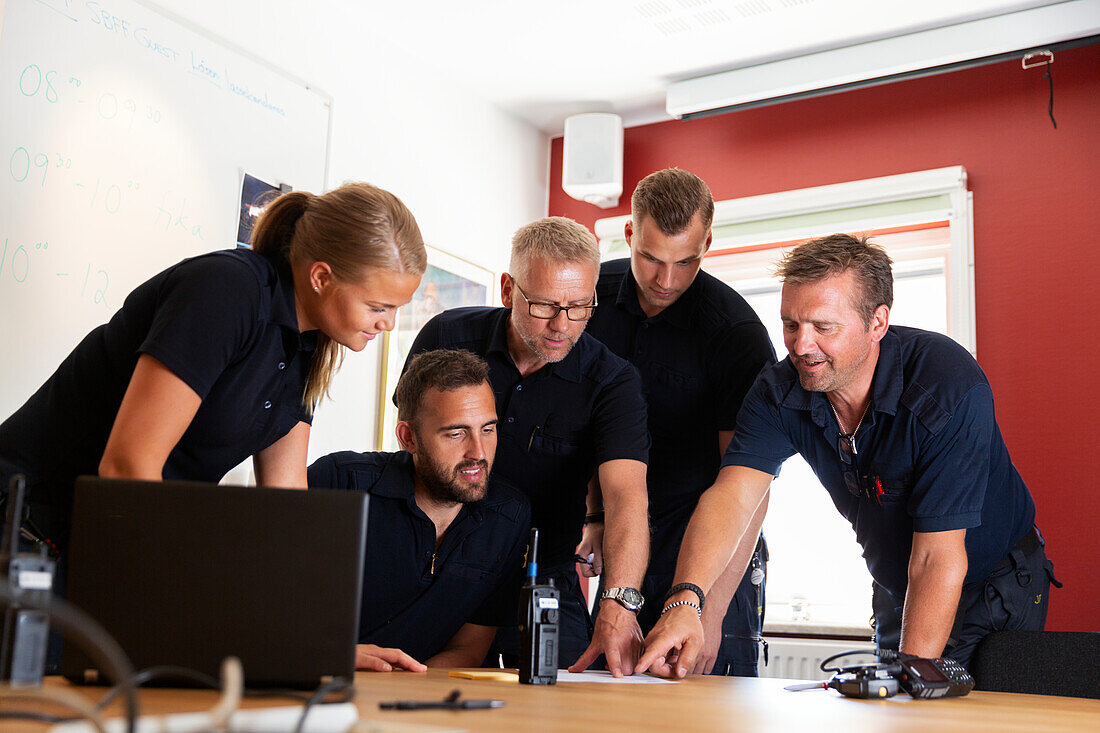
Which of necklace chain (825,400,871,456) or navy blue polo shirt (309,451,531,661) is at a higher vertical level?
necklace chain (825,400,871,456)

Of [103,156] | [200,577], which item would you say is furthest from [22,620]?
[103,156]

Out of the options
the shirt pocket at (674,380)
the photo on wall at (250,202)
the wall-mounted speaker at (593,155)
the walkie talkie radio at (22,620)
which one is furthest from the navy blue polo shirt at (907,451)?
the wall-mounted speaker at (593,155)

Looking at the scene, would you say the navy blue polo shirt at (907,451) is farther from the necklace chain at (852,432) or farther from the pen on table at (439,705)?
the pen on table at (439,705)

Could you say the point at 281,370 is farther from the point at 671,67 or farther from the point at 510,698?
the point at 671,67

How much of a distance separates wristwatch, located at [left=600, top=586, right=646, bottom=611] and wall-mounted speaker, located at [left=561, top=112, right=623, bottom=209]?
290 cm

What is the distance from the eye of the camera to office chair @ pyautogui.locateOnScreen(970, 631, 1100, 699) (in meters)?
1.87

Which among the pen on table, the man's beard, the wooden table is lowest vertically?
the wooden table

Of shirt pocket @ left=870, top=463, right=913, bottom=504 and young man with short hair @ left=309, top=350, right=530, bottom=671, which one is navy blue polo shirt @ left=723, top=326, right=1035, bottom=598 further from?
young man with short hair @ left=309, top=350, right=530, bottom=671

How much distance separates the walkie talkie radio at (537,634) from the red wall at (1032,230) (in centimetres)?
271

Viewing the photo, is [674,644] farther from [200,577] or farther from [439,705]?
[200,577]

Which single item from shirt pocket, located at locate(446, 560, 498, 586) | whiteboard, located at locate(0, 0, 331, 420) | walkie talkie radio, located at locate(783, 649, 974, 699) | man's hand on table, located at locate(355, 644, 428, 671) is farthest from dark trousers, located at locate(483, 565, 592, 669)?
whiteboard, located at locate(0, 0, 331, 420)

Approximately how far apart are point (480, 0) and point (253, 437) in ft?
8.46

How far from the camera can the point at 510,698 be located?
4.20 ft

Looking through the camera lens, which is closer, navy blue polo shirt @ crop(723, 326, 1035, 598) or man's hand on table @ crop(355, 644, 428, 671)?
man's hand on table @ crop(355, 644, 428, 671)
